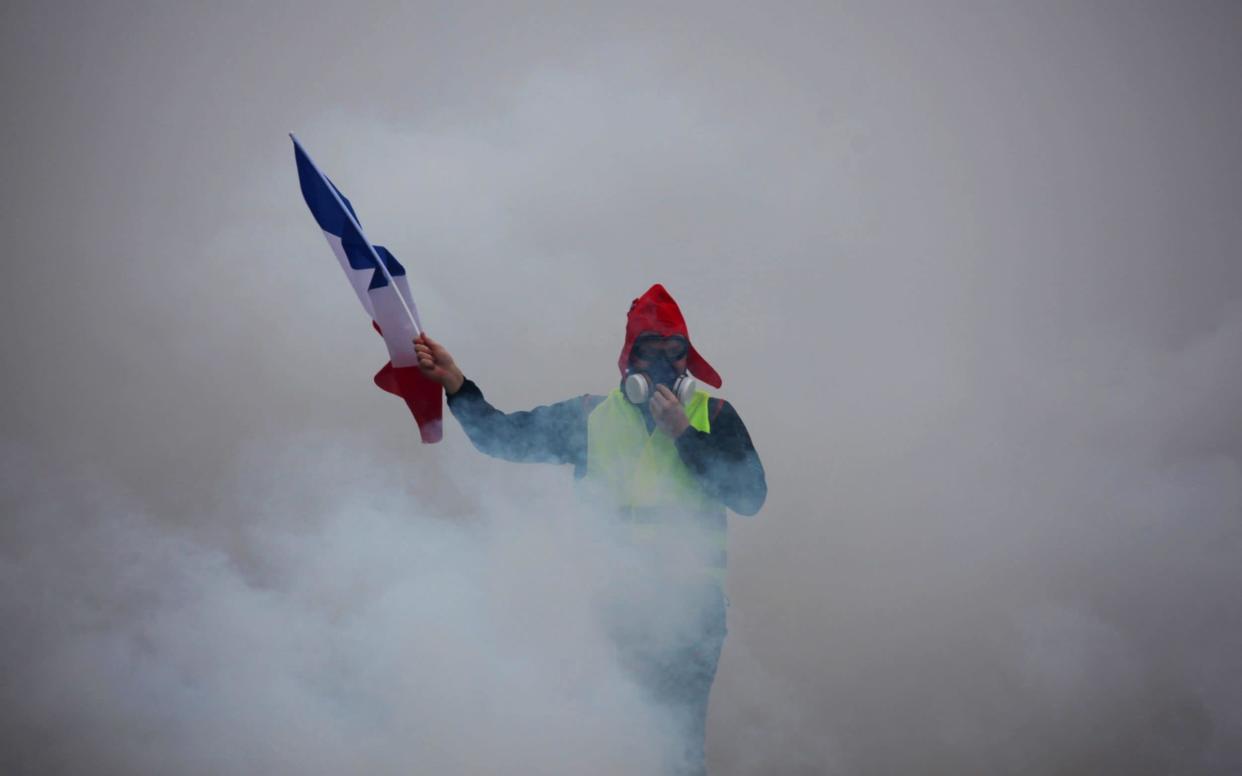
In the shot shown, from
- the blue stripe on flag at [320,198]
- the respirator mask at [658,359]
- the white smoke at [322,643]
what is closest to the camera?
the blue stripe on flag at [320,198]

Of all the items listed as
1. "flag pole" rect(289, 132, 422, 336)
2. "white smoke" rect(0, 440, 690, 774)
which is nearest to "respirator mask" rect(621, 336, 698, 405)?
"white smoke" rect(0, 440, 690, 774)

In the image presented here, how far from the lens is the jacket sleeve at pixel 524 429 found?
3488 millimetres

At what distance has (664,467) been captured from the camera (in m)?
3.38

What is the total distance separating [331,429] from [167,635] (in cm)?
165

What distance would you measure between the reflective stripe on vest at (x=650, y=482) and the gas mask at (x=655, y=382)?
0.24ft

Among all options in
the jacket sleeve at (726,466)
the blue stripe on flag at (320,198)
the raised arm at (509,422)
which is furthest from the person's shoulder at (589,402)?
the blue stripe on flag at (320,198)

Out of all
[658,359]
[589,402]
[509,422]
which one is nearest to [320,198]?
[509,422]

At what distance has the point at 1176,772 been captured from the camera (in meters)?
4.02

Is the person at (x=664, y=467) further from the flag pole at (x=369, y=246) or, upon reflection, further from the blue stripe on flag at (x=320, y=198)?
the blue stripe on flag at (x=320, y=198)

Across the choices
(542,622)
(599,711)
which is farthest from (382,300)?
(599,711)

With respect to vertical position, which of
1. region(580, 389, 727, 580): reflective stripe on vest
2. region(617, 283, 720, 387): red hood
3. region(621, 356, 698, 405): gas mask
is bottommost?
region(580, 389, 727, 580): reflective stripe on vest

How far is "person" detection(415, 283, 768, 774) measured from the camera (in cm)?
334

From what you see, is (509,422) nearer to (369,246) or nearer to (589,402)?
(589,402)

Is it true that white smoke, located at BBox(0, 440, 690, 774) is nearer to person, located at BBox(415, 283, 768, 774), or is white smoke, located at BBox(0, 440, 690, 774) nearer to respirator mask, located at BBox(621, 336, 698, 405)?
person, located at BBox(415, 283, 768, 774)
